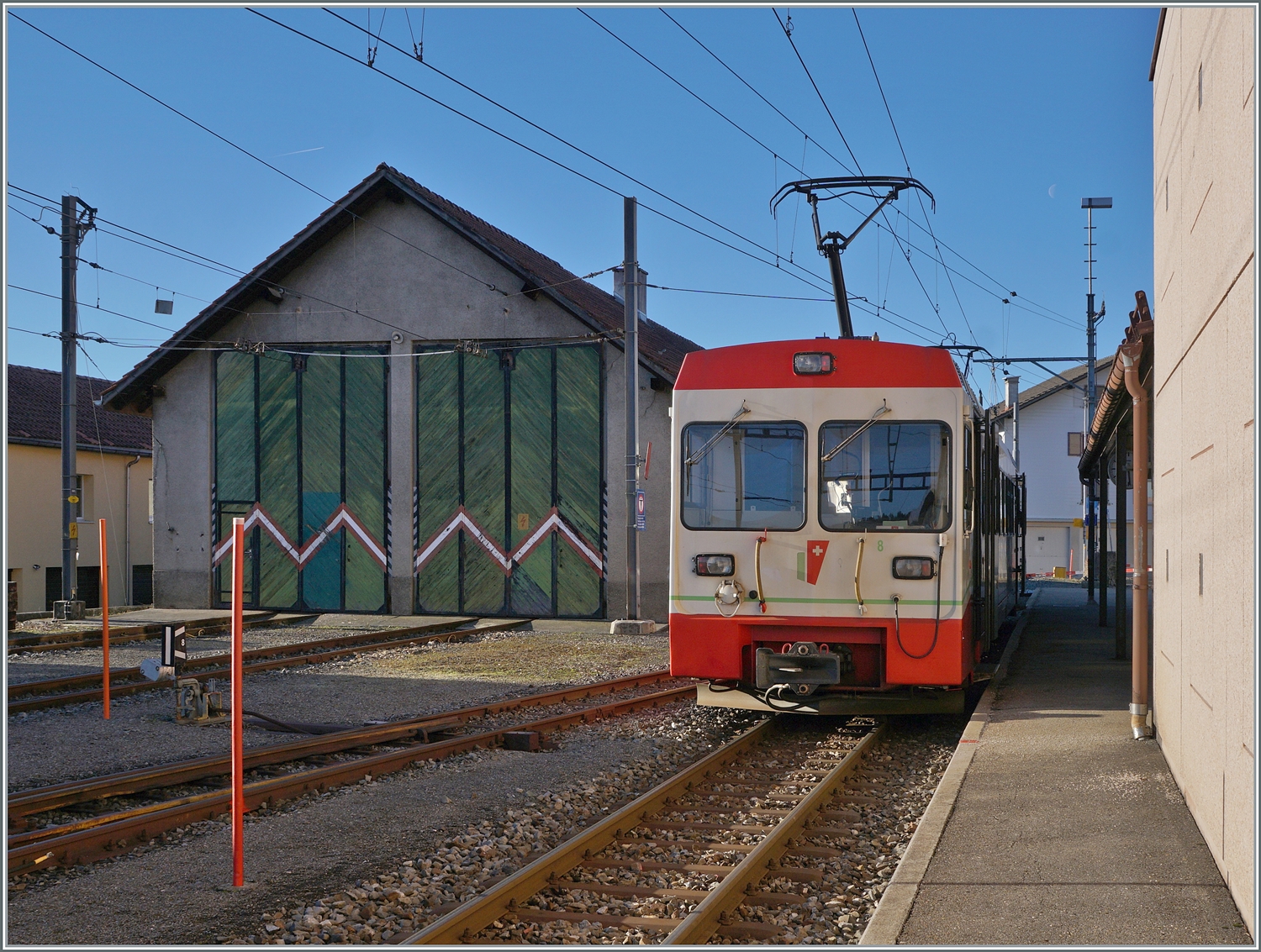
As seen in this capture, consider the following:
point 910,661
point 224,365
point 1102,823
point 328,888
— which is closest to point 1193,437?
point 1102,823

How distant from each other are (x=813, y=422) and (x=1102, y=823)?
13.9 ft

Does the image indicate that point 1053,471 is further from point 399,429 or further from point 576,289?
point 399,429

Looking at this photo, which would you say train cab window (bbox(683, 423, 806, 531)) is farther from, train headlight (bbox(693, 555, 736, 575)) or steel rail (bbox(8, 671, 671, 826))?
steel rail (bbox(8, 671, 671, 826))

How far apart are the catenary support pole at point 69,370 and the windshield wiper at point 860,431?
54.5 ft

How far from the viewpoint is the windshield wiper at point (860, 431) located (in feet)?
32.1

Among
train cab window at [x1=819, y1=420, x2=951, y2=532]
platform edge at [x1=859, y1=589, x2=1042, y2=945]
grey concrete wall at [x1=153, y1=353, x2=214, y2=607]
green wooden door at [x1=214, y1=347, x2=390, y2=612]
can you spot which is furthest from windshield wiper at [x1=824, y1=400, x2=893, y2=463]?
grey concrete wall at [x1=153, y1=353, x2=214, y2=607]

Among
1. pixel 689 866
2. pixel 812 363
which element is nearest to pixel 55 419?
pixel 812 363

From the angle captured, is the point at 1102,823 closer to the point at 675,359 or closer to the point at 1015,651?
the point at 1015,651

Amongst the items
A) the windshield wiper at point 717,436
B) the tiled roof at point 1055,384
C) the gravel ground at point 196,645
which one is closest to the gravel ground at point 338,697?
the gravel ground at point 196,645

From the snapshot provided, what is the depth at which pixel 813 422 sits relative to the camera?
32.5 feet

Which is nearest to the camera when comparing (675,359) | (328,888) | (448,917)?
(448,917)

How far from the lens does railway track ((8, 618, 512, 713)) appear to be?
12074mm

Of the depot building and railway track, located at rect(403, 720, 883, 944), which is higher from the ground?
the depot building

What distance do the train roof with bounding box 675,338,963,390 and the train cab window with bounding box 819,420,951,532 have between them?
0.37m
